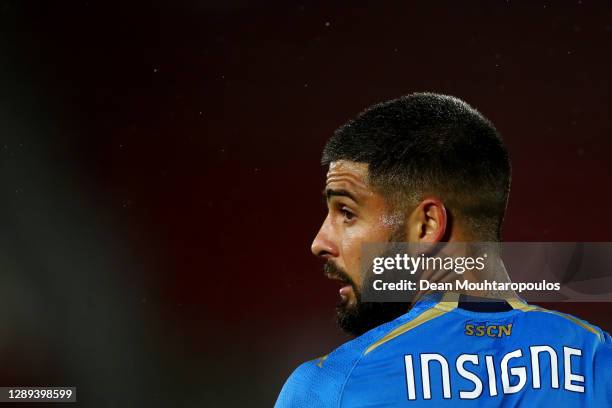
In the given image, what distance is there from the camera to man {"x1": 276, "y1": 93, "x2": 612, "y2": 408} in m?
0.68

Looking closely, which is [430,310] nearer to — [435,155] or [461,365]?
[461,365]

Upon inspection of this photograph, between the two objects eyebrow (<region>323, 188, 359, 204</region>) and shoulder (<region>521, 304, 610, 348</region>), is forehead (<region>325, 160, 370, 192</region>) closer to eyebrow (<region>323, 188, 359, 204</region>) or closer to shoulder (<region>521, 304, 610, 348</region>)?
eyebrow (<region>323, 188, 359, 204</region>)

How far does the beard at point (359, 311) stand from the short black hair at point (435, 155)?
0.11 metres

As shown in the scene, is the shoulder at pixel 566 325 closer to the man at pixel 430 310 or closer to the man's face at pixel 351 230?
→ the man at pixel 430 310

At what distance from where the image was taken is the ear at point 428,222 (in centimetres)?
76

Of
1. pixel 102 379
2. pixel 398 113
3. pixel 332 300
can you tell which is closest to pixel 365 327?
pixel 398 113

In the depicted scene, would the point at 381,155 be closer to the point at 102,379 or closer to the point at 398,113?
the point at 398,113

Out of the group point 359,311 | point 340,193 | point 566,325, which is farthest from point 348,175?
point 566,325

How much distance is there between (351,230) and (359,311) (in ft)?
0.30

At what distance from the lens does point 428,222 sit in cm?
78

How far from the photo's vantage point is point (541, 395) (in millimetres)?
690

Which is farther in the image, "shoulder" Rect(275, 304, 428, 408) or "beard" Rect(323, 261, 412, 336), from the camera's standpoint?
"beard" Rect(323, 261, 412, 336)

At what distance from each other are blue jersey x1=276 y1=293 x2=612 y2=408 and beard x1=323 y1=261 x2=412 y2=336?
0.07m

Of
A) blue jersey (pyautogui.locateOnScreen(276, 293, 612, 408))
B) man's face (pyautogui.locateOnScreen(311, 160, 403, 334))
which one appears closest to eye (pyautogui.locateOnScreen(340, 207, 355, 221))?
man's face (pyautogui.locateOnScreen(311, 160, 403, 334))
